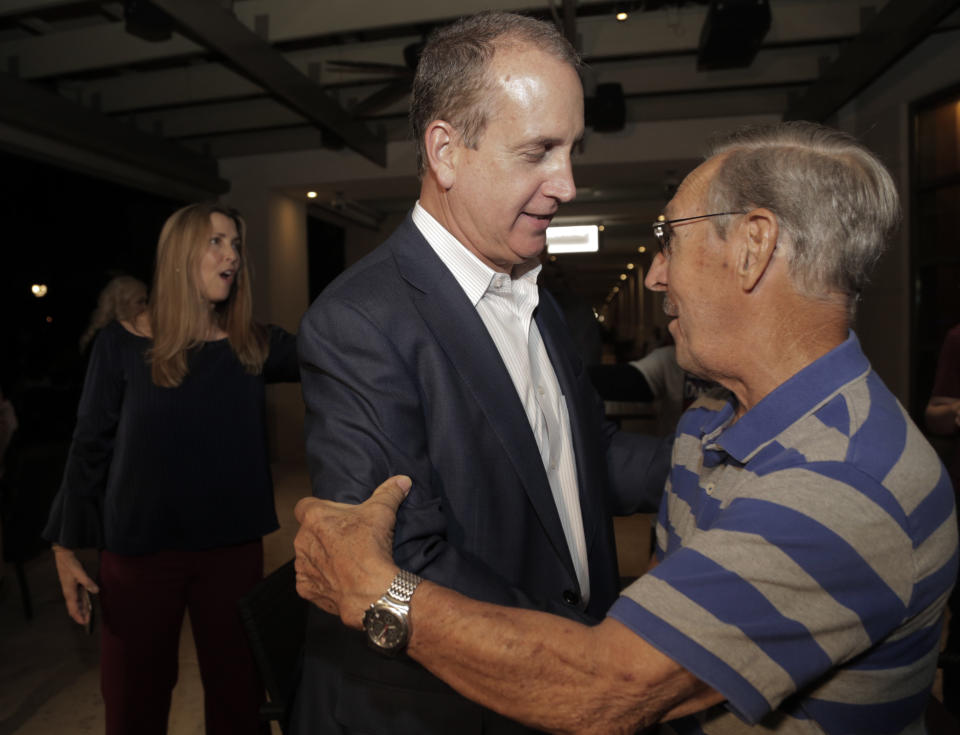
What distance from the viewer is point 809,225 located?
959 mm

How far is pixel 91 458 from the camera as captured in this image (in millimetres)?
2141

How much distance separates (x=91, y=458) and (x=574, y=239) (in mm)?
8944

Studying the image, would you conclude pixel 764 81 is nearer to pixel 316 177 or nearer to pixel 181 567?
pixel 316 177

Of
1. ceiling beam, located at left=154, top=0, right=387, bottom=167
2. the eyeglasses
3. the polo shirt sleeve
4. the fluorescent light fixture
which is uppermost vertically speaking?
ceiling beam, located at left=154, top=0, right=387, bottom=167

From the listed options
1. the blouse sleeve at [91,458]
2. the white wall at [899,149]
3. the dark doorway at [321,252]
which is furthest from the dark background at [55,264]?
the white wall at [899,149]

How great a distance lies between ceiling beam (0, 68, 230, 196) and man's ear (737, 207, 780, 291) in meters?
6.42

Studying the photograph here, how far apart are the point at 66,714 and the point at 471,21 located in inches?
134

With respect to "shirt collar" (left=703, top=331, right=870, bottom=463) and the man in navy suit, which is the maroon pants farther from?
"shirt collar" (left=703, top=331, right=870, bottom=463)

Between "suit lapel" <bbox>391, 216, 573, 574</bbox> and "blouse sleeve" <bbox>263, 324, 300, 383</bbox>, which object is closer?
"suit lapel" <bbox>391, 216, 573, 574</bbox>

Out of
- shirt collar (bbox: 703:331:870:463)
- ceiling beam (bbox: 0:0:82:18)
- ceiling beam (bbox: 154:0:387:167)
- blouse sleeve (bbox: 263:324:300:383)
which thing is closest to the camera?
shirt collar (bbox: 703:331:870:463)

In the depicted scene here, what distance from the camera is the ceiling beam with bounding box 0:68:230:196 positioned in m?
5.70

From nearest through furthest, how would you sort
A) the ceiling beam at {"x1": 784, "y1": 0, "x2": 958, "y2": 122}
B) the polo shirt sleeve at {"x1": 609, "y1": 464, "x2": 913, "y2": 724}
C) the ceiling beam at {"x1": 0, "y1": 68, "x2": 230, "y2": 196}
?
the polo shirt sleeve at {"x1": 609, "y1": 464, "x2": 913, "y2": 724} < the ceiling beam at {"x1": 784, "y1": 0, "x2": 958, "y2": 122} < the ceiling beam at {"x1": 0, "y1": 68, "x2": 230, "y2": 196}

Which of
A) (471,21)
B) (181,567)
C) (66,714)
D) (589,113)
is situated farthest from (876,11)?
(66,714)

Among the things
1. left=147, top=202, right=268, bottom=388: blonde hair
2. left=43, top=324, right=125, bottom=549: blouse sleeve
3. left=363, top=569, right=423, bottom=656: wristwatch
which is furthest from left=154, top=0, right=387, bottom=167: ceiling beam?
left=363, top=569, right=423, bottom=656: wristwatch
